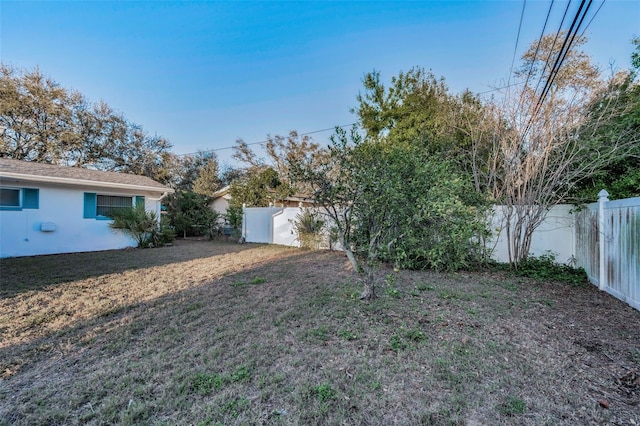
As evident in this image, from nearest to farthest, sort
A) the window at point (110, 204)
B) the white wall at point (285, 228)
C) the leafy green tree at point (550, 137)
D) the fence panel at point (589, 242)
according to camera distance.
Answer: the fence panel at point (589, 242) → the leafy green tree at point (550, 137) → the window at point (110, 204) → the white wall at point (285, 228)

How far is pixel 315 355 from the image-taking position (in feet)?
9.06

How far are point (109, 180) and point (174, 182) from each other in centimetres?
1126

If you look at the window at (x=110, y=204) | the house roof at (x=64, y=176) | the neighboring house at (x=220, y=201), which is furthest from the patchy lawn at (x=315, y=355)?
the neighboring house at (x=220, y=201)

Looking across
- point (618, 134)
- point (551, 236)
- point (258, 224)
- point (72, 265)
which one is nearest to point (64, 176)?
point (72, 265)

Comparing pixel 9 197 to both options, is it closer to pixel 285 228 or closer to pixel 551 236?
pixel 285 228

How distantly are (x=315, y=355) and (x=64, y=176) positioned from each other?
10.7 metres

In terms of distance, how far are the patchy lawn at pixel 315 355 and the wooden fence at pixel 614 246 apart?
28 centimetres

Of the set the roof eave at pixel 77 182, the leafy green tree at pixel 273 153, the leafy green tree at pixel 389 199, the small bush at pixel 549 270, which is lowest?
the small bush at pixel 549 270

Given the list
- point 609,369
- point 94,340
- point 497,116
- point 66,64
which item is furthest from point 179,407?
point 66,64

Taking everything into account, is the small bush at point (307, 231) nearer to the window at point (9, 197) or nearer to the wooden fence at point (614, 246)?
the wooden fence at point (614, 246)

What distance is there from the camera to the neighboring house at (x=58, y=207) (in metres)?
8.30

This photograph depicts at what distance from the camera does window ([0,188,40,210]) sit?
8312mm

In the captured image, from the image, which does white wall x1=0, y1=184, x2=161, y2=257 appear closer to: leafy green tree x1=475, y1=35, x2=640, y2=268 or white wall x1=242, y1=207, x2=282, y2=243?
white wall x1=242, y1=207, x2=282, y2=243

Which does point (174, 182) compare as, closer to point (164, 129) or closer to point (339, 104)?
point (164, 129)
